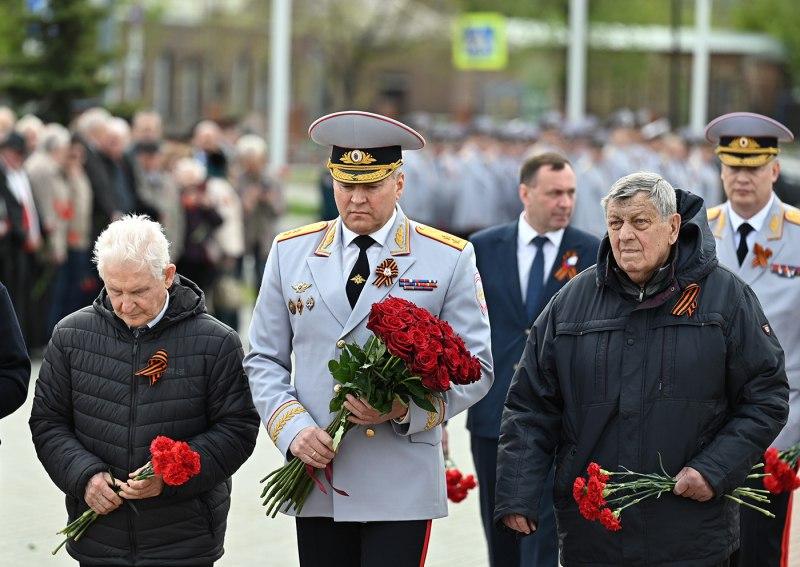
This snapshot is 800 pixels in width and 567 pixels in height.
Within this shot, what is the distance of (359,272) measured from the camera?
201 inches

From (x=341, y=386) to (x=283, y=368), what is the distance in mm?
384

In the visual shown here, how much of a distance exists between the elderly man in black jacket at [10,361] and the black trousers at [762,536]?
298cm

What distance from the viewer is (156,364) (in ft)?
16.3

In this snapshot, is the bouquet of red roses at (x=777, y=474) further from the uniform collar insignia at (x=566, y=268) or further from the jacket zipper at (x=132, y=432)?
the jacket zipper at (x=132, y=432)

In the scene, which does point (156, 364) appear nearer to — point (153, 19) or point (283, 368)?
point (283, 368)

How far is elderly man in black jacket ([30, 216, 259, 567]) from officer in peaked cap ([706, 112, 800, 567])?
7.65 ft

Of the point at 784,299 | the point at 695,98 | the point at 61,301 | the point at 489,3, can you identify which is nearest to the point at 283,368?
the point at 784,299

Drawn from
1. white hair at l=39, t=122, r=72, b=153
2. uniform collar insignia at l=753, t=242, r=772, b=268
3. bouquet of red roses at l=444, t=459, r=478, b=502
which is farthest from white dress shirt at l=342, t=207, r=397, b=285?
white hair at l=39, t=122, r=72, b=153

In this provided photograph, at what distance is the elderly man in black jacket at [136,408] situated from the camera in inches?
193

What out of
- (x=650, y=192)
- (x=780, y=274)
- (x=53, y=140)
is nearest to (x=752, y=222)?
(x=780, y=274)

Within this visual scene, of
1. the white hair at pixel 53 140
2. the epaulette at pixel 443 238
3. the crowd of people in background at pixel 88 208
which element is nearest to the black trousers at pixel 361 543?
the epaulette at pixel 443 238

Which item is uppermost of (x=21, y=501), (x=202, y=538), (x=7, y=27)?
(x=7, y=27)

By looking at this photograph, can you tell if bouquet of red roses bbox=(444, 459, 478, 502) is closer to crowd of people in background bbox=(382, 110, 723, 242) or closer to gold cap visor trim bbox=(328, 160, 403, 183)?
gold cap visor trim bbox=(328, 160, 403, 183)

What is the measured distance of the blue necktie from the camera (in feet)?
22.0
